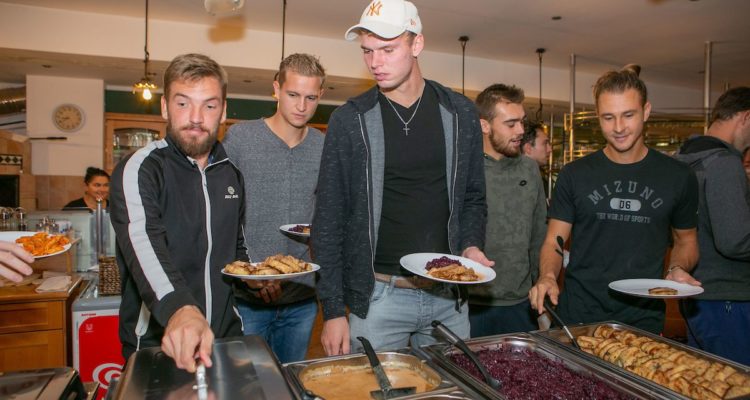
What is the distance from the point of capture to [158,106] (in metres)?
7.98

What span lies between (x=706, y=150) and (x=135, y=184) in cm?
224

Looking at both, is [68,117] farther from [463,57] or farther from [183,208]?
[183,208]

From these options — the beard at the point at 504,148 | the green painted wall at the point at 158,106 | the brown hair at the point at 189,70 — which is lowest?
the beard at the point at 504,148

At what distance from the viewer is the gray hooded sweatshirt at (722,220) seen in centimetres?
195

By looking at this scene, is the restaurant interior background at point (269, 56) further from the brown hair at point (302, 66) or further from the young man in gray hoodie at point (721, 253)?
the young man in gray hoodie at point (721, 253)

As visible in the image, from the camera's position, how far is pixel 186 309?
107cm

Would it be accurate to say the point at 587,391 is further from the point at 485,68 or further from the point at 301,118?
the point at 485,68

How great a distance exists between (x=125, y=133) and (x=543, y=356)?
306 inches

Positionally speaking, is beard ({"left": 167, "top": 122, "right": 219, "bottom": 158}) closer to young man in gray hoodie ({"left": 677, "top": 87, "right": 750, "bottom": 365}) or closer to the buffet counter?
the buffet counter

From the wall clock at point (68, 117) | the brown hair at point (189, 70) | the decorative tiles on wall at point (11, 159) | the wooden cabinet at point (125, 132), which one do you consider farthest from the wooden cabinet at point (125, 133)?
the brown hair at point (189, 70)

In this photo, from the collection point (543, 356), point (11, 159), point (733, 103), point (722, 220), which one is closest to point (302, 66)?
point (543, 356)

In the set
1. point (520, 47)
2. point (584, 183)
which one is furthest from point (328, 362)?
point (520, 47)

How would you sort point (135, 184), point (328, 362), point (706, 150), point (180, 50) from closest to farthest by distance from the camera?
point (328, 362), point (135, 184), point (706, 150), point (180, 50)

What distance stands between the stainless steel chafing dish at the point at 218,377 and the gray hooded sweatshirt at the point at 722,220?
6.18 ft
